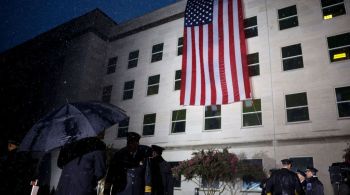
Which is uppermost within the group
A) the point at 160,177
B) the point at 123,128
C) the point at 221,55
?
the point at 221,55

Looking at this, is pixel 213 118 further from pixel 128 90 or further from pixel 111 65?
pixel 111 65

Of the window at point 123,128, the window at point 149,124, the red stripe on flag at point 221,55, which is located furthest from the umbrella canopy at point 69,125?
the window at point 123,128

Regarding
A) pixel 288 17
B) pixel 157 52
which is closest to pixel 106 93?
pixel 157 52

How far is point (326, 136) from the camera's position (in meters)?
14.3

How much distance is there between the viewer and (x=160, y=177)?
6719 mm

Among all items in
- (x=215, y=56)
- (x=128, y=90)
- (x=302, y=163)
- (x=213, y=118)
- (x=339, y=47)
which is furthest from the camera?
(x=128, y=90)

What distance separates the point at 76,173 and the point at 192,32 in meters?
12.4

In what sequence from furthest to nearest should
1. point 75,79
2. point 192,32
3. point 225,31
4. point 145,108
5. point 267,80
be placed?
point 75,79 < point 145,108 < point 267,80 < point 192,32 < point 225,31

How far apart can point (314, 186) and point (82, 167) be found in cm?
810

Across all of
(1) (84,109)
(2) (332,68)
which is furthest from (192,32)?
(1) (84,109)

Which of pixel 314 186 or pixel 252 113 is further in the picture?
pixel 252 113

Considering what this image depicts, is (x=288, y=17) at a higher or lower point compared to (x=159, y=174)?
higher

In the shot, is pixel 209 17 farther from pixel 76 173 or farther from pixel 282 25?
pixel 76 173

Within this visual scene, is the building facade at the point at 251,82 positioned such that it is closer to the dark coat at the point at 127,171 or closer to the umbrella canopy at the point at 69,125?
the dark coat at the point at 127,171
